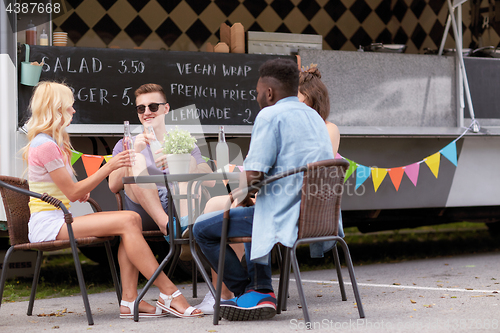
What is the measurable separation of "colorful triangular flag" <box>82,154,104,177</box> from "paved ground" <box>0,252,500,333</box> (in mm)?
962

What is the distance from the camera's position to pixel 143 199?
3.11 metres

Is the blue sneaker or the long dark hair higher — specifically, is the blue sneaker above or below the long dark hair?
below

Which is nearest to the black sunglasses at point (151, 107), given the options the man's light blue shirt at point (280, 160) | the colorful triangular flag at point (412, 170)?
the man's light blue shirt at point (280, 160)

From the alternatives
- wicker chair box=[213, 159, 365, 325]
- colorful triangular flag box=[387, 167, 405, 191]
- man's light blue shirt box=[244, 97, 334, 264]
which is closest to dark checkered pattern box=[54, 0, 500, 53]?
colorful triangular flag box=[387, 167, 405, 191]

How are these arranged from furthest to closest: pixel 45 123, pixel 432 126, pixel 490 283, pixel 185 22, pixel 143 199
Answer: pixel 185 22 < pixel 432 126 < pixel 490 283 < pixel 143 199 < pixel 45 123

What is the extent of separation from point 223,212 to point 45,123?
1.03 meters

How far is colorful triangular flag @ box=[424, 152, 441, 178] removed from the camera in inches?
188

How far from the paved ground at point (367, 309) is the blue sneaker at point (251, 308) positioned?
0.04 metres

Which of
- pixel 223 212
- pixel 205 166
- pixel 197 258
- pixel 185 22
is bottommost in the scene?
pixel 197 258

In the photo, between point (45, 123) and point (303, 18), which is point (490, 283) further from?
point (303, 18)

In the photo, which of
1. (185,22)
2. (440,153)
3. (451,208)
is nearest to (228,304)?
(440,153)

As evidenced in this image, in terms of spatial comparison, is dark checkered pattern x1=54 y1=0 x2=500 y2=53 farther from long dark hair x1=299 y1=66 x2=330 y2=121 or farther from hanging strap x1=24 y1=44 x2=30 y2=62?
long dark hair x1=299 y1=66 x2=330 y2=121

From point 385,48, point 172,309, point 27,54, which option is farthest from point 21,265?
point 385,48

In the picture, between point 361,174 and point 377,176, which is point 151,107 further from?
point 377,176
